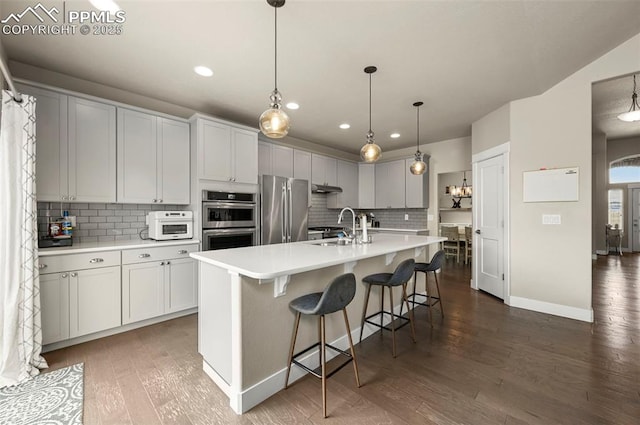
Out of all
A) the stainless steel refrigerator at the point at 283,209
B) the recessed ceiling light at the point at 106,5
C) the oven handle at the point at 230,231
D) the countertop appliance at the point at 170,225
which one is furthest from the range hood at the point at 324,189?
the recessed ceiling light at the point at 106,5

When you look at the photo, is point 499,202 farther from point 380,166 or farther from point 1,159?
point 1,159

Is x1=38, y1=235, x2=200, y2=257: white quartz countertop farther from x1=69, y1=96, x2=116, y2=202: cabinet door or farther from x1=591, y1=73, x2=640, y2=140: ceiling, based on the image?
x1=591, y1=73, x2=640, y2=140: ceiling

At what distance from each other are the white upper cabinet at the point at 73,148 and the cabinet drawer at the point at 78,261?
0.63m

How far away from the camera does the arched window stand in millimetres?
7645

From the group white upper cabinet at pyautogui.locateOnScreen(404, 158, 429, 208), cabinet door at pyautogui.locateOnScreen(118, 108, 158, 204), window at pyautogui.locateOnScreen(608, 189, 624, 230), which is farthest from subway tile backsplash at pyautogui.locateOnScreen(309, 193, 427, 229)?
window at pyautogui.locateOnScreen(608, 189, 624, 230)

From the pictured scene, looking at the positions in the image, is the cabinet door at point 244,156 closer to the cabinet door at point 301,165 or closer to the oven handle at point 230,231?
the oven handle at point 230,231

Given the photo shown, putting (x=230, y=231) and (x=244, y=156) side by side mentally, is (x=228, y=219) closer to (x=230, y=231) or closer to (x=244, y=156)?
(x=230, y=231)

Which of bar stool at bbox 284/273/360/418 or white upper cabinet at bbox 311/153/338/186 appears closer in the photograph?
bar stool at bbox 284/273/360/418

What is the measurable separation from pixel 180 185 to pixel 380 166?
4.29 metres

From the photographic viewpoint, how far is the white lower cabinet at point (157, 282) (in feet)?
9.45

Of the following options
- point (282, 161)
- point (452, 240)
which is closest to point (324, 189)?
point (282, 161)

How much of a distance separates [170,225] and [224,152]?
3.86ft

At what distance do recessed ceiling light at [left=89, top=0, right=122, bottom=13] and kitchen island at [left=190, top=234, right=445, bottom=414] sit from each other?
6.12 ft

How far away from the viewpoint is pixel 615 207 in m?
8.08
